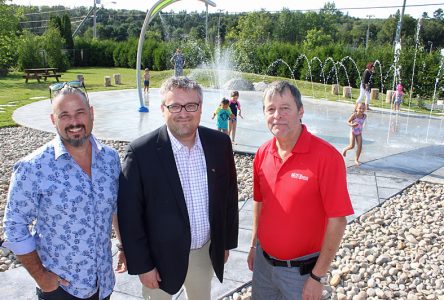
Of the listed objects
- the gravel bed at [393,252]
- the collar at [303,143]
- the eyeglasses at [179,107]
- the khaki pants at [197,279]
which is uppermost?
the eyeglasses at [179,107]

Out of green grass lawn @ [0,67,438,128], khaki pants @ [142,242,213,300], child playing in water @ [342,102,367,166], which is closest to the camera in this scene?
khaki pants @ [142,242,213,300]

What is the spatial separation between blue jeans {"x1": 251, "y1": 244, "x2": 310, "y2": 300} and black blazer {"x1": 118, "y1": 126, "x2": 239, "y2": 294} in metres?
0.40

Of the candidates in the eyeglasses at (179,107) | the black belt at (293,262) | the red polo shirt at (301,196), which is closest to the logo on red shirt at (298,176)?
the red polo shirt at (301,196)

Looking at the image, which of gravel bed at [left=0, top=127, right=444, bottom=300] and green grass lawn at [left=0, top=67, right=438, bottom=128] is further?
green grass lawn at [left=0, top=67, right=438, bottom=128]

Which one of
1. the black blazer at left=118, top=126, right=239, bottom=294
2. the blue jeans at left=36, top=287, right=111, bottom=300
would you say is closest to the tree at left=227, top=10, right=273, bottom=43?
the black blazer at left=118, top=126, right=239, bottom=294

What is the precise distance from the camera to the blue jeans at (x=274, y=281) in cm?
248

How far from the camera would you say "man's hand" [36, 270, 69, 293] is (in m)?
2.21

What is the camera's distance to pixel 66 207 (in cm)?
217

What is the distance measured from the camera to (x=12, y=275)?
12.1ft

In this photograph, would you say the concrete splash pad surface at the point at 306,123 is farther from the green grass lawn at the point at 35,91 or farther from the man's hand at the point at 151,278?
the man's hand at the point at 151,278

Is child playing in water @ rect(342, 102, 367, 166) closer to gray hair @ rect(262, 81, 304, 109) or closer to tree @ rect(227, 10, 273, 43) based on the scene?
gray hair @ rect(262, 81, 304, 109)

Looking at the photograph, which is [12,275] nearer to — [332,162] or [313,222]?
[313,222]

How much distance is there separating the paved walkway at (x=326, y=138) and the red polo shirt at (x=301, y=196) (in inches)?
51.8

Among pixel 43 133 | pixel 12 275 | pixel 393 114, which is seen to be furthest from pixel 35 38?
pixel 12 275
